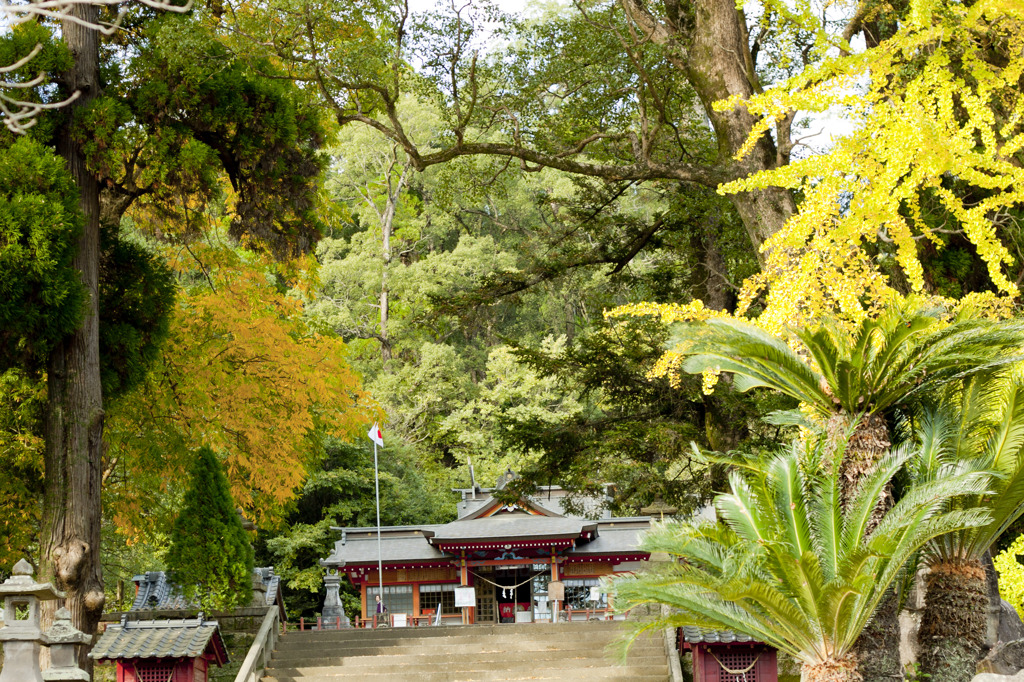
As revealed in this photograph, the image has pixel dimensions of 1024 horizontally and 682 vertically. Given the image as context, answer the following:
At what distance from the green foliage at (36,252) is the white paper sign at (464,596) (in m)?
16.2

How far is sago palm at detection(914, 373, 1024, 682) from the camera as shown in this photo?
9.41 metres

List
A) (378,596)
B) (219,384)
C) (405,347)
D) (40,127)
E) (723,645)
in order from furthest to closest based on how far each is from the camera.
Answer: (405,347) < (378,596) < (219,384) < (723,645) < (40,127)

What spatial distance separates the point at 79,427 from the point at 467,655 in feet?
27.0

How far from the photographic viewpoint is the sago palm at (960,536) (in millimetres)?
9406

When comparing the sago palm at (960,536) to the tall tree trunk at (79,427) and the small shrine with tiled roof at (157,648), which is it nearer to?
the small shrine with tiled roof at (157,648)

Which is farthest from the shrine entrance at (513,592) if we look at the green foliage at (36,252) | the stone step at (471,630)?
the green foliage at (36,252)

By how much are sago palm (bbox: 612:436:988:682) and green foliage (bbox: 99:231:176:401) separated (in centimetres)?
740

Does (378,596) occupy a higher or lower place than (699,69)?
lower

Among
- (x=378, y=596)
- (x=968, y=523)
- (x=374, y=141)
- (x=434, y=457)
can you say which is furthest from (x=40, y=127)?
(x=374, y=141)

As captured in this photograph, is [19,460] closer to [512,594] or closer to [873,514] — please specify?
[873,514]

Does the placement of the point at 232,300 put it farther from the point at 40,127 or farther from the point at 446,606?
the point at 446,606

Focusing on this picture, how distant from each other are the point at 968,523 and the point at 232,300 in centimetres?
1162

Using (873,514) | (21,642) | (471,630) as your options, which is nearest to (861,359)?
(873,514)

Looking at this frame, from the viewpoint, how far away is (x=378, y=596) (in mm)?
26438
